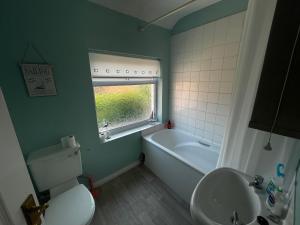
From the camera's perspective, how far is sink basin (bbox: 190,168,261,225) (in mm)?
851

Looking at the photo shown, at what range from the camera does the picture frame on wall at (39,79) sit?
3.83ft

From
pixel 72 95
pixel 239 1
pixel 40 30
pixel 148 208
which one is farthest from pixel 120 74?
pixel 148 208

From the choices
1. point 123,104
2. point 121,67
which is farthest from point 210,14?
point 123,104

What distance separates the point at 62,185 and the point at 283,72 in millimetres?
1990

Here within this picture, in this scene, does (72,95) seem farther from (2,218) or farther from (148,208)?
(148,208)

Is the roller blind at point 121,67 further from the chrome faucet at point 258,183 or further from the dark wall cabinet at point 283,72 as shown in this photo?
the chrome faucet at point 258,183

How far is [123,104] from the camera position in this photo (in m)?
2.12

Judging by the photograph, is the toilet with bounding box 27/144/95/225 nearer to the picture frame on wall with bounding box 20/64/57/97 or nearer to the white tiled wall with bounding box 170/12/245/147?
the picture frame on wall with bounding box 20/64/57/97

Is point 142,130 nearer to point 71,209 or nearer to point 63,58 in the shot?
point 71,209

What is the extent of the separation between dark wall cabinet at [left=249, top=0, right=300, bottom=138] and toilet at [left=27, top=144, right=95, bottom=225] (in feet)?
4.77

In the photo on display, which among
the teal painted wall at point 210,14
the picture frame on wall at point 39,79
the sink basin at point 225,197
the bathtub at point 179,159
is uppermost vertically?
the teal painted wall at point 210,14

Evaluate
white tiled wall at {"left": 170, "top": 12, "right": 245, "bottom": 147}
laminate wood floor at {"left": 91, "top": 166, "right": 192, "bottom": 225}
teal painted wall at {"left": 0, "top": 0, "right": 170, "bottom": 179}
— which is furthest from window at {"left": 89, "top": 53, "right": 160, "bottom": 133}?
laminate wood floor at {"left": 91, "top": 166, "right": 192, "bottom": 225}

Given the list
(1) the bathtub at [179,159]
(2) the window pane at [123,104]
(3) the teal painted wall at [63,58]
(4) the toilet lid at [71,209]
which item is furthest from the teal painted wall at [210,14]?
(4) the toilet lid at [71,209]

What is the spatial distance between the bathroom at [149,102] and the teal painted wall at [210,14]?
0.01m
